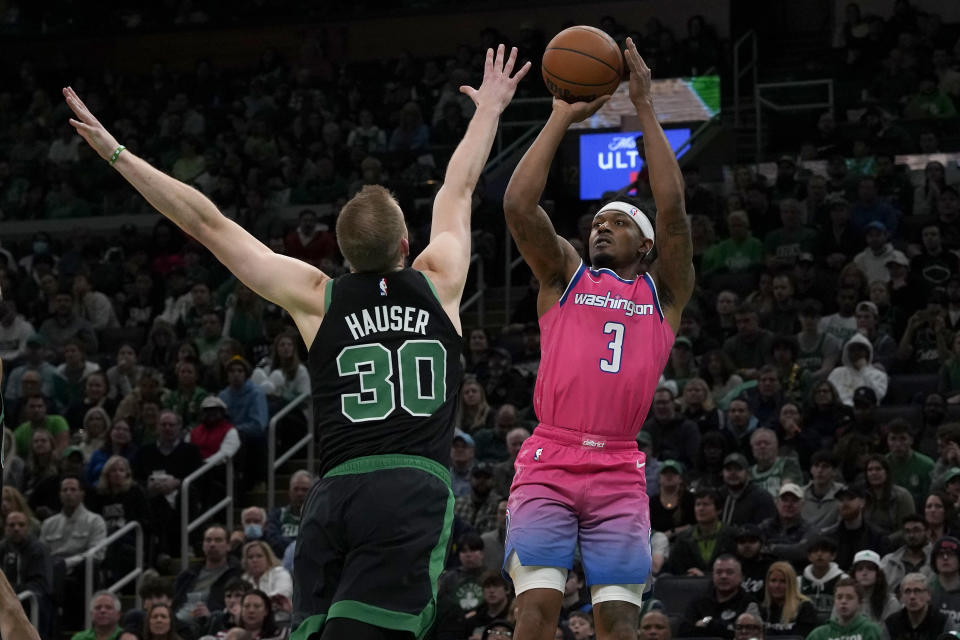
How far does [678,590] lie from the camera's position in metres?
12.7

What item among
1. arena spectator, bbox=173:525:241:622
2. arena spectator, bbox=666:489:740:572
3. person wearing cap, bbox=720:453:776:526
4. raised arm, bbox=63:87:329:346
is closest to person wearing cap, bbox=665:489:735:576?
arena spectator, bbox=666:489:740:572

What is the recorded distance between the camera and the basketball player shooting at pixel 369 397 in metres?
5.70

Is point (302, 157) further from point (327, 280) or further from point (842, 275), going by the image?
point (327, 280)

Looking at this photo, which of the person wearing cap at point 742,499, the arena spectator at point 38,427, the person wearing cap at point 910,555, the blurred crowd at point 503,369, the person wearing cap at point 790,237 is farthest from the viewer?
the person wearing cap at point 790,237

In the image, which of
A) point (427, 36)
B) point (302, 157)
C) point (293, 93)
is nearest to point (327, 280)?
point (302, 157)

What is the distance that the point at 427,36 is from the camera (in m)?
27.0

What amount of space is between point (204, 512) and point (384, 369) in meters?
11.1

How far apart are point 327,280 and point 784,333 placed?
10559mm

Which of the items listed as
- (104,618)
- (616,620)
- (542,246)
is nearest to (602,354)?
(542,246)

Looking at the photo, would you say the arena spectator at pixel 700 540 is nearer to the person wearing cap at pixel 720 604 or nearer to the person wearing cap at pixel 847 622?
the person wearing cap at pixel 720 604

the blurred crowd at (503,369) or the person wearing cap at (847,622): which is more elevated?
the blurred crowd at (503,369)

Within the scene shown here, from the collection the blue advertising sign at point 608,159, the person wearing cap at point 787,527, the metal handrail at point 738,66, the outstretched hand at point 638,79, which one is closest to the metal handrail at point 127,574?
the person wearing cap at point 787,527

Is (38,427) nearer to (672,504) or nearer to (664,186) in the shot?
(672,504)

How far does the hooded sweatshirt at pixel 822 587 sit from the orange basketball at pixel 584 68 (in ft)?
19.2
